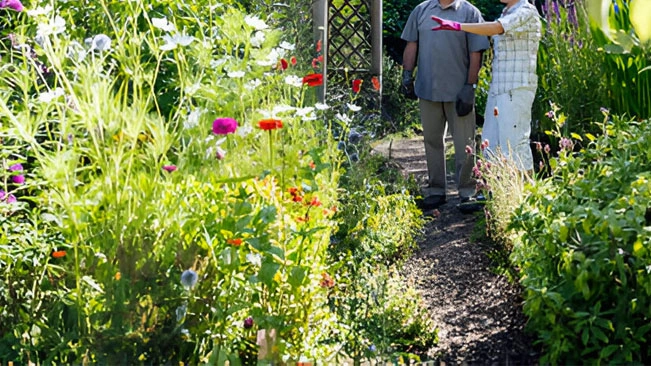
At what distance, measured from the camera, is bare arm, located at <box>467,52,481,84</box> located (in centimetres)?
629

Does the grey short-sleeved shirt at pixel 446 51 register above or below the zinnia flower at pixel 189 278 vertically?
above

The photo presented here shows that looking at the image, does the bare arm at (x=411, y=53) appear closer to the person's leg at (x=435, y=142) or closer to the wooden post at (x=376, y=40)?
the person's leg at (x=435, y=142)

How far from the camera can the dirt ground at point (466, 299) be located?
11.3 feet

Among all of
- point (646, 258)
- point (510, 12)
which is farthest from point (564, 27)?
point (646, 258)

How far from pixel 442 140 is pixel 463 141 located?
0.19 m

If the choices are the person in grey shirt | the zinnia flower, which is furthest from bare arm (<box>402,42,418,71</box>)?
the zinnia flower

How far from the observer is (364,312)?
3680mm

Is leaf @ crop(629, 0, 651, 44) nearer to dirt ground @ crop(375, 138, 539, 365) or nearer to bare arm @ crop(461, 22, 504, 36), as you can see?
dirt ground @ crop(375, 138, 539, 365)

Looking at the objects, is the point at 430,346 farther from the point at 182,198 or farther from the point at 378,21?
the point at 378,21

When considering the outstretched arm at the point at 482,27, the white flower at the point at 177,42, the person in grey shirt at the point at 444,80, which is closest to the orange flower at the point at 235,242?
the white flower at the point at 177,42

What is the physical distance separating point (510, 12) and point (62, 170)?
3748 mm

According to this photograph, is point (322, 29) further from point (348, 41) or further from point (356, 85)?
point (348, 41)

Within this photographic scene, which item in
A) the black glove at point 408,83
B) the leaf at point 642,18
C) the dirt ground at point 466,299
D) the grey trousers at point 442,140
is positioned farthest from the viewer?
the black glove at point 408,83

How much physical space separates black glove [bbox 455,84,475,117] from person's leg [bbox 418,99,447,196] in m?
0.25
